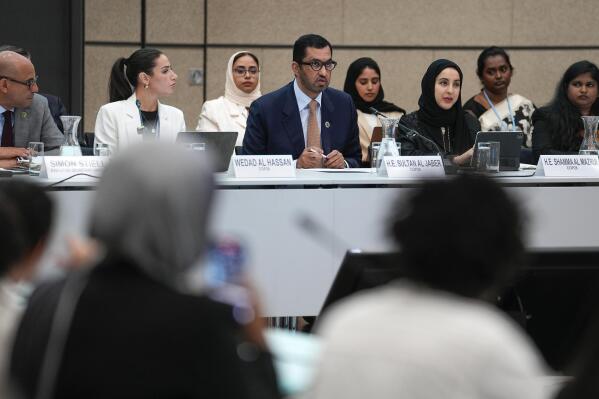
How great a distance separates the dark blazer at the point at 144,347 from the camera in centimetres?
136

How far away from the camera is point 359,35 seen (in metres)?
7.89

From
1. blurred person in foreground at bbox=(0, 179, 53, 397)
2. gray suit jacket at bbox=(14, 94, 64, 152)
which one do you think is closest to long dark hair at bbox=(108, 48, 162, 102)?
gray suit jacket at bbox=(14, 94, 64, 152)

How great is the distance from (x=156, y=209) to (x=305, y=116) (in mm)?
3926

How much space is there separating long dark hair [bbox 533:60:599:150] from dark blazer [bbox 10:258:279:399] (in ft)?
14.0

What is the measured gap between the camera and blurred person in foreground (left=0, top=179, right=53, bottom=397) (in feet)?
5.51

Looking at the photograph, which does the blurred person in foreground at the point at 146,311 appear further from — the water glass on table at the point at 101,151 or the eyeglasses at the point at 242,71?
the eyeglasses at the point at 242,71

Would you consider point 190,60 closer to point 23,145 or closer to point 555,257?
point 23,145

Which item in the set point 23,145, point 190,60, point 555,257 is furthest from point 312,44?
point 555,257

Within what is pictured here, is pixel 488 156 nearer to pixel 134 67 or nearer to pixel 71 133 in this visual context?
pixel 71 133

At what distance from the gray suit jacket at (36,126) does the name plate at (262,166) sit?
1.32m

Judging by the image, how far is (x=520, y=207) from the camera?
58.1 inches

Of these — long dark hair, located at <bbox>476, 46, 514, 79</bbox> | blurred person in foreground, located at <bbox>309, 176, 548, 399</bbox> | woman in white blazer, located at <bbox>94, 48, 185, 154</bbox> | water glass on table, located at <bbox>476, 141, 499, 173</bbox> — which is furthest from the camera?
long dark hair, located at <bbox>476, 46, 514, 79</bbox>

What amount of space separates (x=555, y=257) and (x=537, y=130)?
134 inches

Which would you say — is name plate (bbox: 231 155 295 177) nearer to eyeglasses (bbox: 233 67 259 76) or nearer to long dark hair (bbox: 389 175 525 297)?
eyeglasses (bbox: 233 67 259 76)
